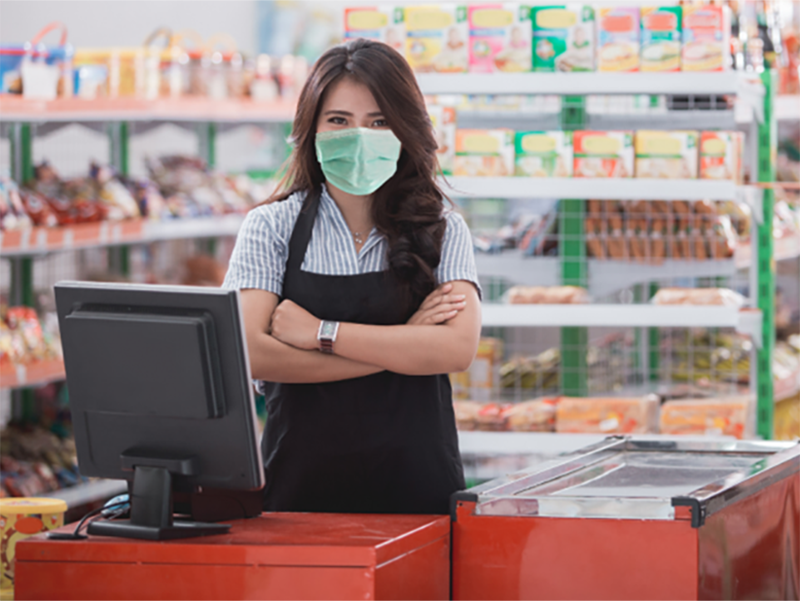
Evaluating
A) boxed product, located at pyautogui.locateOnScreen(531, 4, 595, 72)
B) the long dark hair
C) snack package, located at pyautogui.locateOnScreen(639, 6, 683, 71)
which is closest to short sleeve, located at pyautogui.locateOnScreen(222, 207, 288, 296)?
the long dark hair

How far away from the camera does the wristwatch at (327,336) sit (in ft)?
6.58

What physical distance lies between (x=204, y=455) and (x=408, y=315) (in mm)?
679

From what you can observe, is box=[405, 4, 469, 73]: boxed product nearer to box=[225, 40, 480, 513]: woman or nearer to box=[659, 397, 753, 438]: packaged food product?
box=[225, 40, 480, 513]: woman

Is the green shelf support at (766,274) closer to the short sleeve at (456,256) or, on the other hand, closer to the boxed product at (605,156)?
the boxed product at (605,156)

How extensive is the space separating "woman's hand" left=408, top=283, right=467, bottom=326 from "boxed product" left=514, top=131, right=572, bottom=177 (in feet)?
4.29

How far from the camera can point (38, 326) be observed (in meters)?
4.18

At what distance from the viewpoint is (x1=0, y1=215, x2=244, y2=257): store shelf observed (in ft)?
12.8

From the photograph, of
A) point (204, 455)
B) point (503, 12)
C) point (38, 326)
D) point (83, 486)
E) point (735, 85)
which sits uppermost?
point (503, 12)

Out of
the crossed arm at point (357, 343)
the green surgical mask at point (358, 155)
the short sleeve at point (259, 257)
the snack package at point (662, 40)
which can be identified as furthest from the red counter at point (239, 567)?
the snack package at point (662, 40)

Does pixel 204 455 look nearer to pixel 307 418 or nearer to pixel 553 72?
pixel 307 418

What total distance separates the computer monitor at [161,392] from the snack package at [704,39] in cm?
228

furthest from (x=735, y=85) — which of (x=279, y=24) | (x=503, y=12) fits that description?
(x=279, y=24)

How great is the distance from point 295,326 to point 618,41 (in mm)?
1769

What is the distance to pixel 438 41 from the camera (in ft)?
10.9
